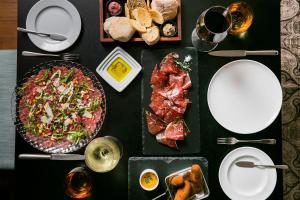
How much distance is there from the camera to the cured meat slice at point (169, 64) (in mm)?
1542

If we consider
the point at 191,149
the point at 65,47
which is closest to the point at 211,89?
the point at 191,149

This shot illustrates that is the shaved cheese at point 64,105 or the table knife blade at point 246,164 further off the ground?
the shaved cheese at point 64,105

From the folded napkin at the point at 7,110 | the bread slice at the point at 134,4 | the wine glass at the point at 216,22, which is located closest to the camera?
the wine glass at the point at 216,22

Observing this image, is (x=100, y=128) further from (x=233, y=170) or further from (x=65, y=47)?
(x=233, y=170)

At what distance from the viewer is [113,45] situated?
5.10ft

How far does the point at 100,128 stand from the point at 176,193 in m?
0.44

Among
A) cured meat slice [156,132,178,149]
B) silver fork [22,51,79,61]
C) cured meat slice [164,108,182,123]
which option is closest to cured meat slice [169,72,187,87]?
cured meat slice [164,108,182,123]

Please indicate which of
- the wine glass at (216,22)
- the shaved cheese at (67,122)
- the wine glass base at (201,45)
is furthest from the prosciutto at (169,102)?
the shaved cheese at (67,122)

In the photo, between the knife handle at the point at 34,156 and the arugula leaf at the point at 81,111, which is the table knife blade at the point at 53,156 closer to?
the knife handle at the point at 34,156

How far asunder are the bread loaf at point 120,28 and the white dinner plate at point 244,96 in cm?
43

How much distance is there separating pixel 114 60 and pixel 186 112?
1.32 ft

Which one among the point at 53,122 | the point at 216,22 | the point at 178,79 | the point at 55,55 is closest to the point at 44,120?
the point at 53,122

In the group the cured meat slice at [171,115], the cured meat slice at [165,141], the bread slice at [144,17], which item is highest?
the bread slice at [144,17]

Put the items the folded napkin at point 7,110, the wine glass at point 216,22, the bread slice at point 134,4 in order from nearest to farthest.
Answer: the wine glass at point 216,22
the bread slice at point 134,4
the folded napkin at point 7,110
